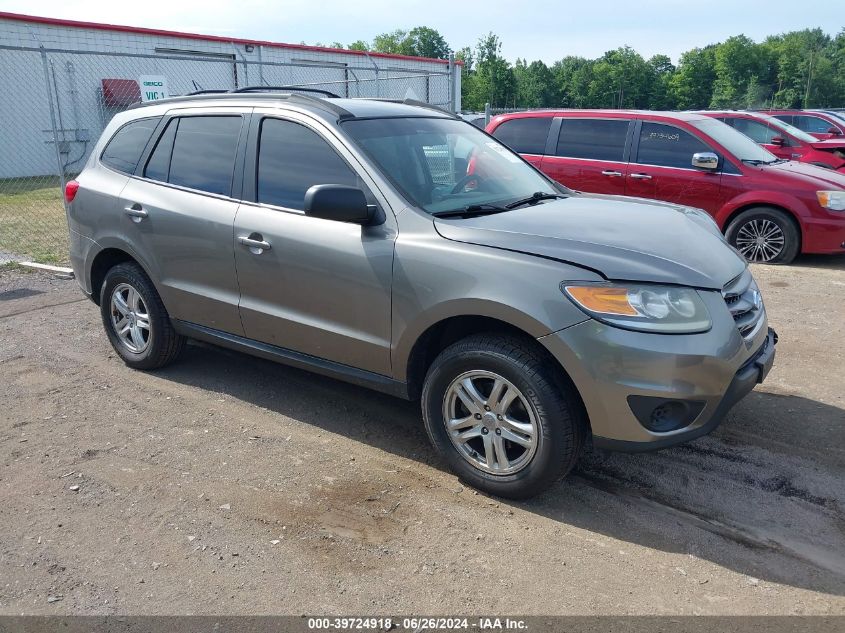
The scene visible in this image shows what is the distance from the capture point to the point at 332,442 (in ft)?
13.8

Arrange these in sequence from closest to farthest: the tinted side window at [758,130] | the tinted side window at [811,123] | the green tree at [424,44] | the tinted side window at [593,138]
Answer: the tinted side window at [593,138] < the tinted side window at [758,130] < the tinted side window at [811,123] < the green tree at [424,44]

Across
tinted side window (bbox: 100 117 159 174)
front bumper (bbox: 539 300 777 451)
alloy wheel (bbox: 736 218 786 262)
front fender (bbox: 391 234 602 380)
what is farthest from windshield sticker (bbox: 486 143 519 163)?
alloy wheel (bbox: 736 218 786 262)

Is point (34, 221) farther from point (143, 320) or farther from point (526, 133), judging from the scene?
point (143, 320)

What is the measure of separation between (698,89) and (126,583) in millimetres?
98988

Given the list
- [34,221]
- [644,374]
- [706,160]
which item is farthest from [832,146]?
[34,221]

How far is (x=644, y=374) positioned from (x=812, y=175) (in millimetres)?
6919

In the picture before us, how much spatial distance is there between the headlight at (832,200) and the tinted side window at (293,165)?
6548 mm

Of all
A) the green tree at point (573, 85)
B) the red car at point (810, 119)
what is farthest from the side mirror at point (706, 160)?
the green tree at point (573, 85)

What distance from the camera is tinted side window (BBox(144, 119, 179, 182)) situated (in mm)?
4855

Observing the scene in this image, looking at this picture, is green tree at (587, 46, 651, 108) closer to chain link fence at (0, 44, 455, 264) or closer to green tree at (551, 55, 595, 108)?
green tree at (551, 55, 595, 108)

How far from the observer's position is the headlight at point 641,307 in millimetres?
3133

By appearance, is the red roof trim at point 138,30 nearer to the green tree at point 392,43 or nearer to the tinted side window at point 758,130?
the tinted side window at point 758,130

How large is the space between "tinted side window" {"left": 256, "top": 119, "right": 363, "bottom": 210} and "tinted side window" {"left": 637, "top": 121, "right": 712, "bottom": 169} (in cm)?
593

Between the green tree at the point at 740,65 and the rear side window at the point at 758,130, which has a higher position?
the green tree at the point at 740,65
